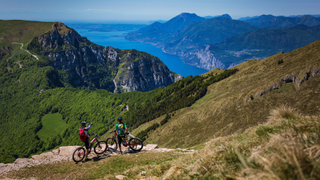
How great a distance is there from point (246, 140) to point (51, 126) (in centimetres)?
20365

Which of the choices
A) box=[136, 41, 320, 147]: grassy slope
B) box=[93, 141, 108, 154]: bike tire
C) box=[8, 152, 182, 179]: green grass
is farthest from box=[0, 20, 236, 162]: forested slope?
box=[8, 152, 182, 179]: green grass

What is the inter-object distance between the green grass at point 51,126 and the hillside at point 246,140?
386 feet

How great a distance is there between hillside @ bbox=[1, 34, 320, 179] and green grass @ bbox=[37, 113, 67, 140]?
386 ft

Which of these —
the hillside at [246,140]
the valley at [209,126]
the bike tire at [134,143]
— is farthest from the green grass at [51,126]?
the bike tire at [134,143]

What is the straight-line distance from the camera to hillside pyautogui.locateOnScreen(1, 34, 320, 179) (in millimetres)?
4547

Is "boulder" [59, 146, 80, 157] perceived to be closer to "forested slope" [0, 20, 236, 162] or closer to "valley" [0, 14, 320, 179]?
"valley" [0, 14, 320, 179]

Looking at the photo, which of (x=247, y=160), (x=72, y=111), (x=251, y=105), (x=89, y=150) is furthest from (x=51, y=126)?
(x=247, y=160)

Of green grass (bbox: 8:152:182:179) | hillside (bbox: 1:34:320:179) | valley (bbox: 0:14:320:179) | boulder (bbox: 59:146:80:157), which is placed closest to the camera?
hillside (bbox: 1:34:320:179)

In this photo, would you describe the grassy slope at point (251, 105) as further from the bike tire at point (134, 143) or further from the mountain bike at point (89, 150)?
the mountain bike at point (89, 150)

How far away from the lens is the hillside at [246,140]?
455 cm

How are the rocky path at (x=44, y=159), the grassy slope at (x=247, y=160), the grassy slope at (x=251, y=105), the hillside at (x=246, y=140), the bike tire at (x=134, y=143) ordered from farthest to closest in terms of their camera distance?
the grassy slope at (x=251, y=105)
the bike tire at (x=134, y=143)
the rocky path at (x=44, y=159)
the hillside at (x=246, y=140)
the grassy slope at (x=247, y=160)

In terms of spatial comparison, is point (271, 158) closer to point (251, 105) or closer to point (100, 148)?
point (100, 148)

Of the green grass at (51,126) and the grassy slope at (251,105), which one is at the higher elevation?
the grassy slope at (251,105)

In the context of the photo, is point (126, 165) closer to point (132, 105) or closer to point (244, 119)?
point (244, 119)
